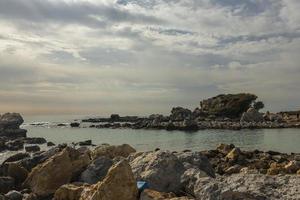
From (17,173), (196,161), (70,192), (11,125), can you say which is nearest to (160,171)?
(196,161)

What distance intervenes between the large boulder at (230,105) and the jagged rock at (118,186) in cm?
9997

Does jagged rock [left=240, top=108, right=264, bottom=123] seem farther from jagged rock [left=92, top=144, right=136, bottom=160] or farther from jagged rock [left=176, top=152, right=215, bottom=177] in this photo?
jagged rock [left=176, top=152, right=215, bottom=177]

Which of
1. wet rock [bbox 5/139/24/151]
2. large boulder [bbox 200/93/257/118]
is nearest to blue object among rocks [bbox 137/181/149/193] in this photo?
wet rock [bbox 5/139/24/151]

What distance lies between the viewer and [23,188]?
16906mm

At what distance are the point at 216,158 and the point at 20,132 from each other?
56.8 meters

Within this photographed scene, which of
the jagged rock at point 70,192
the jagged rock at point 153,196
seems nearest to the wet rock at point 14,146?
the jagged rock at point 70,192

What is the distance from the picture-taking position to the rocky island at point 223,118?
8644 cm

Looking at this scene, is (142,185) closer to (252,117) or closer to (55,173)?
(55,173)

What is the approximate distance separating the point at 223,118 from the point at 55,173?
92.6 metres

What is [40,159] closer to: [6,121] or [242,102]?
[6,121]

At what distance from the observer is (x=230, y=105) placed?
362ft

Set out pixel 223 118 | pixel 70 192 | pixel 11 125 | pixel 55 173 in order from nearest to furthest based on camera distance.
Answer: pixel 70 192 < pixel 55 173 < pixel 11 125 < pixel 223 118

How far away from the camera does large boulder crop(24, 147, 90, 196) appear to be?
52.3 ft

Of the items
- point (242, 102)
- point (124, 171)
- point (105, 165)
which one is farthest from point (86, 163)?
point (242, 102)
